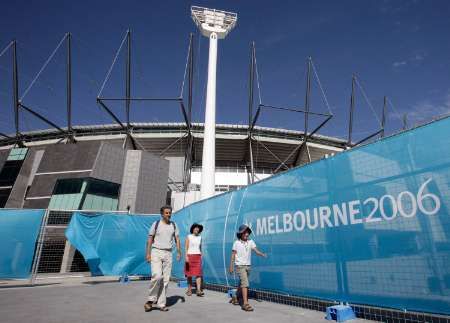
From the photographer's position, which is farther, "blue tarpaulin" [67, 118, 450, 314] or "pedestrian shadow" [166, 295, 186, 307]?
"pedestrian shadow" [166, 295, 186, 307]

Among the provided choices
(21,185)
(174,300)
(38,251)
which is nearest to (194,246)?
(174,300)

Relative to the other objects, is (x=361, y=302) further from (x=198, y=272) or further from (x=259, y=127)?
(x=259, y=127)

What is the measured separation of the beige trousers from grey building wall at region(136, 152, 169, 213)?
2106 centimetres

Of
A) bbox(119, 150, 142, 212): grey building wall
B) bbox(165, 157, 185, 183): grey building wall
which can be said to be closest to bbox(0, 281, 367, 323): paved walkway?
bbox(119, 150, 142, 212): grey building wall

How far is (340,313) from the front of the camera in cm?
356

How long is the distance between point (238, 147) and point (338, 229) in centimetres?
2978

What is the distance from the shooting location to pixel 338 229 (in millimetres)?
3889

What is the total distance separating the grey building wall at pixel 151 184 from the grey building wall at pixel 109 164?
179cm

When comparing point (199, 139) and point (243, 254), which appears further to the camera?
point (199, 139)

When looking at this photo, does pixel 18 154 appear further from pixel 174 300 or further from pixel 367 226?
pixel 367 226

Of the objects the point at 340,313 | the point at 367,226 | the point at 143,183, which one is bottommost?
the point at 340,313

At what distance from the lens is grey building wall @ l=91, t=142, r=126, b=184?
77.8ft

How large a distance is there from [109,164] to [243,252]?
870 inches

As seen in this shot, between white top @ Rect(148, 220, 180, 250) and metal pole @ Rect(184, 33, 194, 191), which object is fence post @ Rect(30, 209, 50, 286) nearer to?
white top @ Rect(148, 220, 180, 250)
